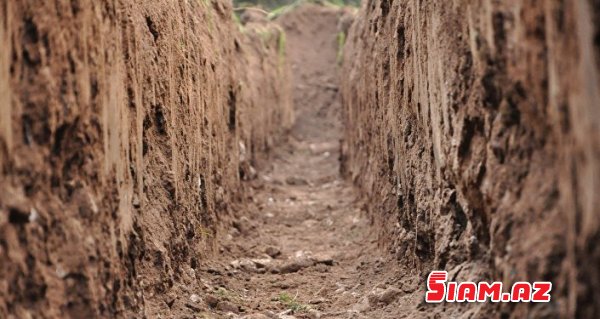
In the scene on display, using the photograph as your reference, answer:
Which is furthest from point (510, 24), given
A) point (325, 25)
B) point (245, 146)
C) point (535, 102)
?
point (325, 25)

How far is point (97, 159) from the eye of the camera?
3051 mm

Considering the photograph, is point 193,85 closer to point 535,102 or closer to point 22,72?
point 22,72

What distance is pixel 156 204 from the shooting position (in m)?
4.25

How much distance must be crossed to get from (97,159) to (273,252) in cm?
351

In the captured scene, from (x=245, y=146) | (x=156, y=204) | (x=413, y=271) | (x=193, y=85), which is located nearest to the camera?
(x=156, y=204)

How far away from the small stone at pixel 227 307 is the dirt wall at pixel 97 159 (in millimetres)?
280

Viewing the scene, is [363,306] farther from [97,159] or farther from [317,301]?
[97,159]

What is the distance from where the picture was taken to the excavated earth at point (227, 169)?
2365 mm

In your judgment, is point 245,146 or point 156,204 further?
point 245,146

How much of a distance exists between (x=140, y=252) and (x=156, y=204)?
0.58 metres

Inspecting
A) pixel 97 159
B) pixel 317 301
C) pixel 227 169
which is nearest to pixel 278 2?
pixel 227 169

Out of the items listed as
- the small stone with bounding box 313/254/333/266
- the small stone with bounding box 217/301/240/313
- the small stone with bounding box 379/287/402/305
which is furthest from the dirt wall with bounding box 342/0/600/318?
the small stone with bounding box 217/301/240/313
